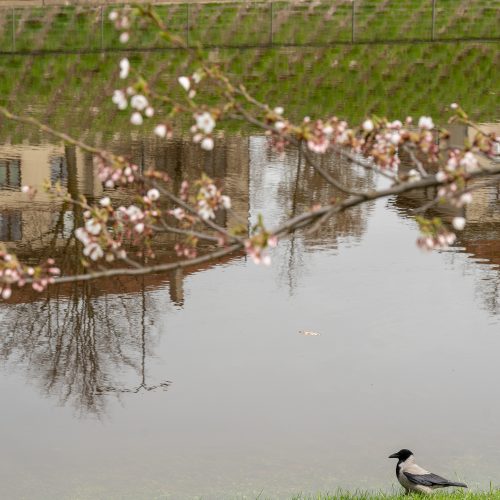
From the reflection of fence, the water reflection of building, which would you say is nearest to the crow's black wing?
the water reflection of building

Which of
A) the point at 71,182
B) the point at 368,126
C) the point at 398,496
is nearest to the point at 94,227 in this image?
the point at 368,126

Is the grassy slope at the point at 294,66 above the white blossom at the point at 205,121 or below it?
above

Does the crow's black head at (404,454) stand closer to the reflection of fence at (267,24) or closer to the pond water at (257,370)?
the pond water at (257,370)

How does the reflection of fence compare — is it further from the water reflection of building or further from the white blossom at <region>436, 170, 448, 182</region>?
the white blossom at <region>436, 170, 448, 182</region>

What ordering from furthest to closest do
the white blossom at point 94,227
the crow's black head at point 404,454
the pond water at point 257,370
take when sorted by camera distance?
the pond water at point 257,370, the crow's black head at point 404,454, the white blossom at point 94,227

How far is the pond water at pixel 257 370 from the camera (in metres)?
Answer: 9.66

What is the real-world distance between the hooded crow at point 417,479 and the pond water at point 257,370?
12.6 inches

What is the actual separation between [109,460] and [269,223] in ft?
26.0

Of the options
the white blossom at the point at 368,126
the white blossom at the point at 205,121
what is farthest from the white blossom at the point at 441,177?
the white blossom at the point at 205,121

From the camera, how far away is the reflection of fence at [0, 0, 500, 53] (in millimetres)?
38625


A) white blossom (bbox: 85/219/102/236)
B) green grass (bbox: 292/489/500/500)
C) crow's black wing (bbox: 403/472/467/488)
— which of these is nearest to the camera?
white blossom (bbox: 85/219/102/236)

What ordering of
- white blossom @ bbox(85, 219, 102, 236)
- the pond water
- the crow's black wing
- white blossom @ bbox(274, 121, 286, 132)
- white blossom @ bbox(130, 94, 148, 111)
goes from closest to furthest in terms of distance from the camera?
1. white blossom @ bbox(130, 94, 148, 111)
2. white blossom @ bbox(274, 121, 286, 132)
3. white blossom @ bbox(85, 219, 102, 236)
4. the crow's black wing
5. the pond water

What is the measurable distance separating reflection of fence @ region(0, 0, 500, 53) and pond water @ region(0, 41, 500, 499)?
22040mm

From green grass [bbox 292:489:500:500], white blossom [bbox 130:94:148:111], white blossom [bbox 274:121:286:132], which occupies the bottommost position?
green grass [bbox 292:489:500:500]
